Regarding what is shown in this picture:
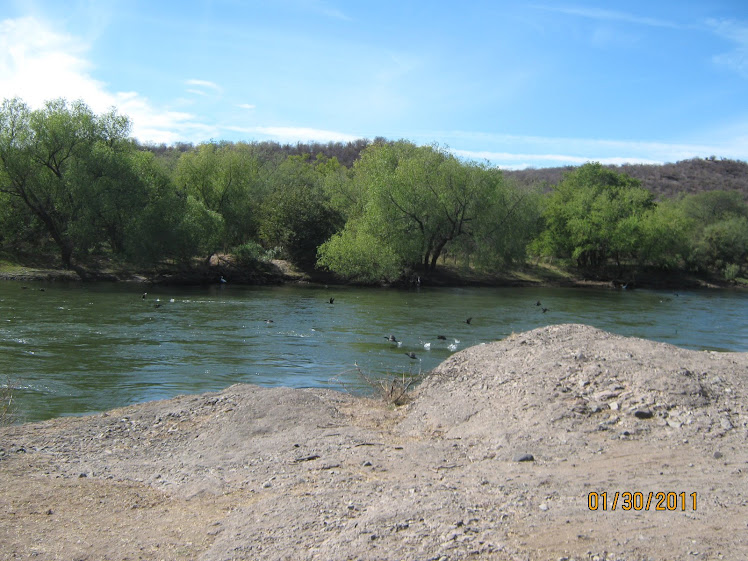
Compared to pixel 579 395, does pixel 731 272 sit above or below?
above

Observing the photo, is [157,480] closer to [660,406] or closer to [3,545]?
[3,545]

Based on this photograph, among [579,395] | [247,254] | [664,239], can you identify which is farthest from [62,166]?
[664,239]

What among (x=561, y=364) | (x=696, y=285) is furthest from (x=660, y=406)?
(x=696, y=285)

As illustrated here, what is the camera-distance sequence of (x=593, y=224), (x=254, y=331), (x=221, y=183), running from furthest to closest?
(x=593, y=224), (x=221, y=183), (x=254, y=331)

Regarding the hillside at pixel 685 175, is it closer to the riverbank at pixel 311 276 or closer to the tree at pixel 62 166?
the riverbank at pixel 311 276

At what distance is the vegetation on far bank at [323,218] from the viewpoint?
41625 millimetres

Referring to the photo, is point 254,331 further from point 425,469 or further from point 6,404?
point 425,469
